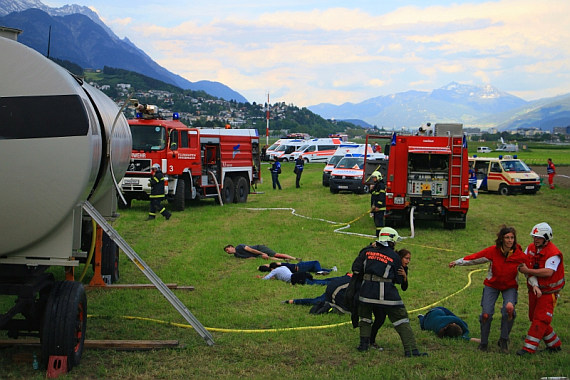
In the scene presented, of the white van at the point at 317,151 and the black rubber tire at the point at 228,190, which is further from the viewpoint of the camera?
the white van at the point at 317,151

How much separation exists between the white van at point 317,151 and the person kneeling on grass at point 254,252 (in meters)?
44.9

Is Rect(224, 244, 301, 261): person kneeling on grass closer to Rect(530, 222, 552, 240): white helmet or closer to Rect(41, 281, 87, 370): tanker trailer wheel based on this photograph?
Rect(530, 222, 552, 240): white helmet

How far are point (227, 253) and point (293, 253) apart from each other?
61.6 inches

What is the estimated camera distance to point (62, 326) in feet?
23.5

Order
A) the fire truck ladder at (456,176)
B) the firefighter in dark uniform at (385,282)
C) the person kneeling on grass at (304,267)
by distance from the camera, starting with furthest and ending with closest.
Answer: the fire truck ladder at (456,176) < the person kneeling on grass at (304,267) < the firefighter in dark uniform at (385,282)

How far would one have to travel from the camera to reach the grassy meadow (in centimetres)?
744

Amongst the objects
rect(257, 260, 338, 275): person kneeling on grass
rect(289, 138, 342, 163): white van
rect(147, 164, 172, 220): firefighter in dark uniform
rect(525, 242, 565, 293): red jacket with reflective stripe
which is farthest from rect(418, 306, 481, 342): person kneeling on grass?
rect(289, 138, 342, 163): white van

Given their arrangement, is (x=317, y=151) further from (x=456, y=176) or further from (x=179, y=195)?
(x=456, y=176)

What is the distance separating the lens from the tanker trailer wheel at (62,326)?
7137 mm

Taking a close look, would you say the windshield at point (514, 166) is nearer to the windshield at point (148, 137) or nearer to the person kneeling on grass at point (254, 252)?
the windshield at point (148, 137)

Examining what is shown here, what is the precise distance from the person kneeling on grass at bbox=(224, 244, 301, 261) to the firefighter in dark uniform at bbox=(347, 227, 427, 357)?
6716mm

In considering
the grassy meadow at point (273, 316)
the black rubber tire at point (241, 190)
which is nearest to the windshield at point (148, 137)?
the grassy meadow at point (273, 316)

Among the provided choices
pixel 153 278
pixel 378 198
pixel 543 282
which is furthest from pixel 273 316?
pixel 378 198

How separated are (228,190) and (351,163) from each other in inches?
366
